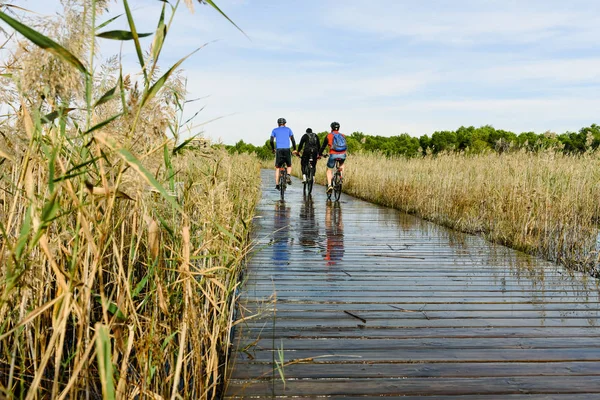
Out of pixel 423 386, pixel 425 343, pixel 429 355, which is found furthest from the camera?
pixel 425 343

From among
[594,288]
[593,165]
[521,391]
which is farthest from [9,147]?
[593,165]

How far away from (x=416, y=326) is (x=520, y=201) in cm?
394

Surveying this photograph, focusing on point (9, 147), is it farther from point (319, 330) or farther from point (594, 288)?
point (594, 288)

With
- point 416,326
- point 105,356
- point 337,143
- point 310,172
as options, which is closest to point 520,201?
point 416,326

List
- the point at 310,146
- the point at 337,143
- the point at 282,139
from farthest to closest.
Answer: the point at 310,146 → the point at 282,139 → the point at 337,143

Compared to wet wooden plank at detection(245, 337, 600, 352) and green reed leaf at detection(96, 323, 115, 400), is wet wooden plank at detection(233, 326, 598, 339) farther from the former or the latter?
green reed leaf at detection(96, 323, 115, 400)

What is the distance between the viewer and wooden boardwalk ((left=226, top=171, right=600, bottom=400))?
242cm

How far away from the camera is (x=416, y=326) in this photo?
321 cm

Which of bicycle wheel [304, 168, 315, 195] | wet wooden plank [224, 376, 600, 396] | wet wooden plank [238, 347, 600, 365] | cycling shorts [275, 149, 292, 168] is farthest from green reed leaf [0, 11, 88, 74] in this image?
bicycle wheel [304, 168, 315, 195]

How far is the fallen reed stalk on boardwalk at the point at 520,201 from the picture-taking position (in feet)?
19.0

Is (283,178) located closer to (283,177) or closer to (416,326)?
(283,177)

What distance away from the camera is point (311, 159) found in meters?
12.3

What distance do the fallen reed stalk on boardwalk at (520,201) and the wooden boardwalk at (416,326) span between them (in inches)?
18.0

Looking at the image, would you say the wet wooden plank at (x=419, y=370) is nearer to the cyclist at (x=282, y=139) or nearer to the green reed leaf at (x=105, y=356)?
the green reed leaf at (x=105, y=356)
